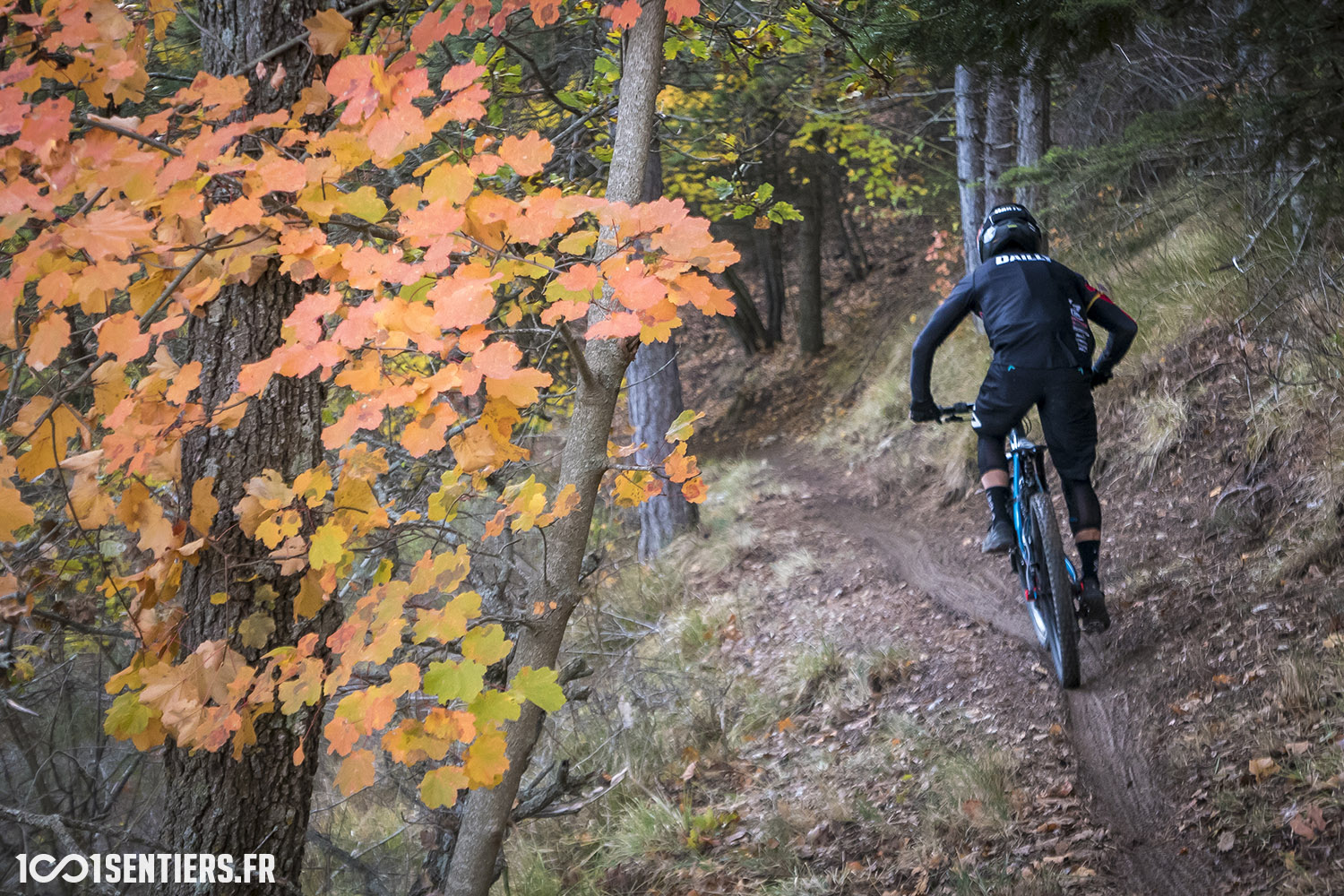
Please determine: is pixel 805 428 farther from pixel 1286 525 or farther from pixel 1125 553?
pixel 1286 525

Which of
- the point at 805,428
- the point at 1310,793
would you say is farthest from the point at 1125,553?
the point at 805,428

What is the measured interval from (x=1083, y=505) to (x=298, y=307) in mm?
3801

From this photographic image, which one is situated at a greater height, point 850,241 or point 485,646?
point 850,241

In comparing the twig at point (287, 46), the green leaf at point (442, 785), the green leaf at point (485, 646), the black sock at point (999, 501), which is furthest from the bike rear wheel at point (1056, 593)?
the twig at point (287, 46)

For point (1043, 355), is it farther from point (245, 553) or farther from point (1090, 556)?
point (245, 553)

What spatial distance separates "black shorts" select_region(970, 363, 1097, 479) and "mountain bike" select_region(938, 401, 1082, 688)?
0.18 m

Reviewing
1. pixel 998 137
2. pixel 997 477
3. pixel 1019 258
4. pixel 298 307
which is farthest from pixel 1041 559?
pixel 998 137

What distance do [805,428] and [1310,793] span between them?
11.5 meters

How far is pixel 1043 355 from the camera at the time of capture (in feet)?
13.4

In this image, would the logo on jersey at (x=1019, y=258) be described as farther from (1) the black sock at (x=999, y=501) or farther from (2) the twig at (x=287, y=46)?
(2) the twig at (x=287, y=46)

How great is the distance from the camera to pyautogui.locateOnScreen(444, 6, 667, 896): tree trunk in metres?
2.41

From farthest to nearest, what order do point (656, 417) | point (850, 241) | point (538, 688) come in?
point (850, 241)
point (656, 417)
point (538, 688)

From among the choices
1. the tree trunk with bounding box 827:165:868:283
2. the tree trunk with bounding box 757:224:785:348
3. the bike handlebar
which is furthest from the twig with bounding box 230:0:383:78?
the tree trunk with bounding box 757:224:785:348

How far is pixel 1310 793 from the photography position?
2.90 meters
